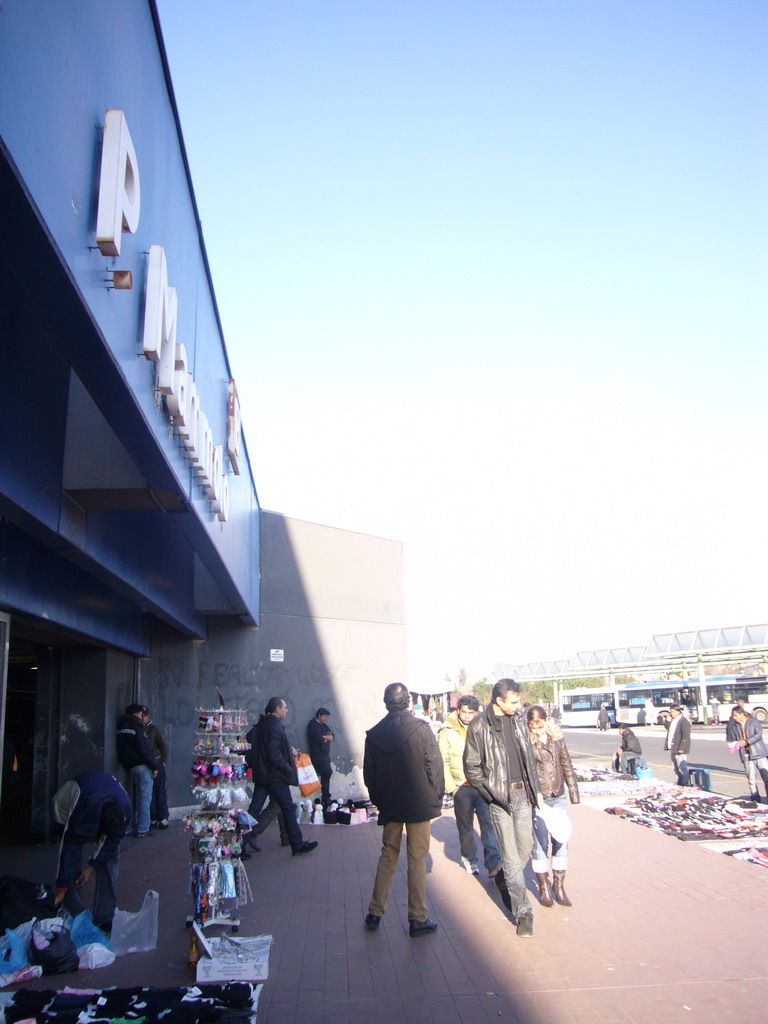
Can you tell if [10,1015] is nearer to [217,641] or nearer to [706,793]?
[217,641]

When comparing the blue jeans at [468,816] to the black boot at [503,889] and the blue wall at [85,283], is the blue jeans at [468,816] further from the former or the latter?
the blue wall at [85,283]

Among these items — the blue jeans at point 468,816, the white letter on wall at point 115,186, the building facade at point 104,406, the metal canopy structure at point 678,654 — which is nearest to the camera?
the building facade at point 104,406

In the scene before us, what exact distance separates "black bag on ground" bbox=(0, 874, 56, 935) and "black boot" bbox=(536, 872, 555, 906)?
12.6 feet

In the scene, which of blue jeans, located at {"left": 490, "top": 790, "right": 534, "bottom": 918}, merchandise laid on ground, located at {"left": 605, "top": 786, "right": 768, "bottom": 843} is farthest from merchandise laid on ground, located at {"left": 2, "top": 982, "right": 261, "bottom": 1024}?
merchandise laid on ground, located at {"left": 605, "top": 786, "right": 768, "bottom": 843}

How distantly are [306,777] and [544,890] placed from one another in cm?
613

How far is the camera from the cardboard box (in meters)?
4.91

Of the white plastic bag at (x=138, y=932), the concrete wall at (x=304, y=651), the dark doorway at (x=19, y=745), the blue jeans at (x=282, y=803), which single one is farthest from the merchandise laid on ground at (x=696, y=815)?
the dark doorway at (x=19, y=745)

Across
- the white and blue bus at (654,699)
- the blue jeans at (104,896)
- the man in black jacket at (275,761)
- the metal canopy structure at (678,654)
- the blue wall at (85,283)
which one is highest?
the blue wall at (85,283)

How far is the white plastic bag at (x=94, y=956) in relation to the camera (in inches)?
207

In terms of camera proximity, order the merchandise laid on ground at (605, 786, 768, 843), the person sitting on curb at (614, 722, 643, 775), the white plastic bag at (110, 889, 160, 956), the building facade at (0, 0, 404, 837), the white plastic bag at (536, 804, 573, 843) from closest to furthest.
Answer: the building facade at (0, 0, 404, 837) → the white plastic bag at (110, 889, 160, 956) → the white plastic bag at (536, 804, 573, 843) → the merchandise laid on ground at (605, 786, 768, 843) → the person sitting on curb at (614, 722, 643, 775)

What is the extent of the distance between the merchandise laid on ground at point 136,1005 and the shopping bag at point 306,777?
7.49m

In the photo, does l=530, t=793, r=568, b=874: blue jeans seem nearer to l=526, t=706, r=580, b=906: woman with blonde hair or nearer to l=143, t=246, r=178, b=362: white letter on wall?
l=526, t=706, r=580, b=906: woman with blonde hair

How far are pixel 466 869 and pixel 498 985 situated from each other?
11.2 ft

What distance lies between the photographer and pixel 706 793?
13.3m
